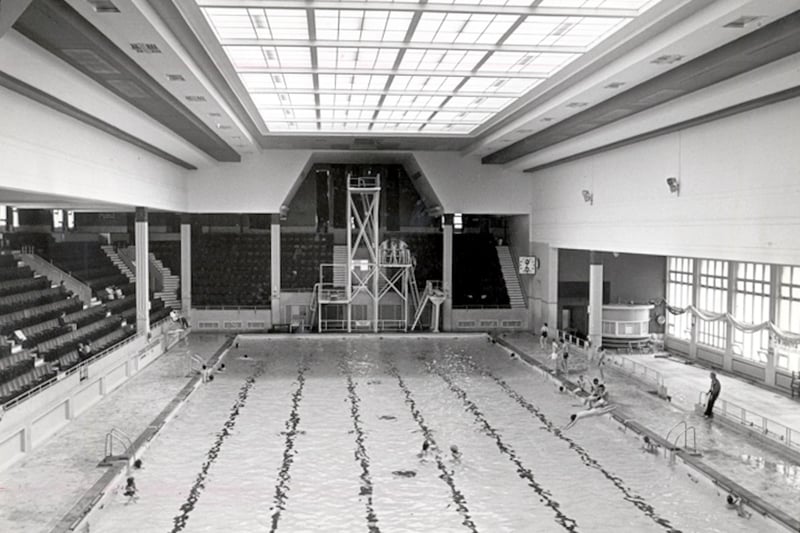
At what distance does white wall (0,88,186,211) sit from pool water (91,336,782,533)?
4895 mm

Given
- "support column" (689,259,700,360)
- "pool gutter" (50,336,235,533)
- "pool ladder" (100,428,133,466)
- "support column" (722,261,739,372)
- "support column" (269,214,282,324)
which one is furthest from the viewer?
"support column" (269,214,282,324)

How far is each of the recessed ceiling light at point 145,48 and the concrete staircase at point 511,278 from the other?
61.3 ft

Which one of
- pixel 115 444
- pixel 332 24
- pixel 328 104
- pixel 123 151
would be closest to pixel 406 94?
pixel 328 104

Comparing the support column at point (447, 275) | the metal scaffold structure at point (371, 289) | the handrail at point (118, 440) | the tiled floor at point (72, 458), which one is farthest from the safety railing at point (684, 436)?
the metal scaffold structure at point (371, 289)

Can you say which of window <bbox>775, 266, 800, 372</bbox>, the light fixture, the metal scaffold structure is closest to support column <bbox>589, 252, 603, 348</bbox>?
window <bbox>775, 266, 800, 372</bbox>

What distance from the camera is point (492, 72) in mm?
13242

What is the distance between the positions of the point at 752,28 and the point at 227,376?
528 inches

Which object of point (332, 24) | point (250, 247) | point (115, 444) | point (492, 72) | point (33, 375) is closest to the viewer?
point (332, 24)

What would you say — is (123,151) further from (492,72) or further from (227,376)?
(492,72)

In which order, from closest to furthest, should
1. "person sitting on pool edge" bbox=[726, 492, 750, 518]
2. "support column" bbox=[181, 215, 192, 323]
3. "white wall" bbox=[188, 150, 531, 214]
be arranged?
1. "person sitting on pool edge" bbox=[726, 492, 750, 518]
2. "white wall" bbox=[188, 150, 531, 214]
3. "support column" bbox=[181, 215, 192, 323]

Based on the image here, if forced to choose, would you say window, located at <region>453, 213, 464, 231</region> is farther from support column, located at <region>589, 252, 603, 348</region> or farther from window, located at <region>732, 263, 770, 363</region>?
window, located at <region>732, 263, 770, 363</region>

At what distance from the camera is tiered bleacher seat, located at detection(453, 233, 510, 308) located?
27.7 m

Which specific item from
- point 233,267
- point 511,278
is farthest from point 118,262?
point 511,278

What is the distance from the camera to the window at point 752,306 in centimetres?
1900
